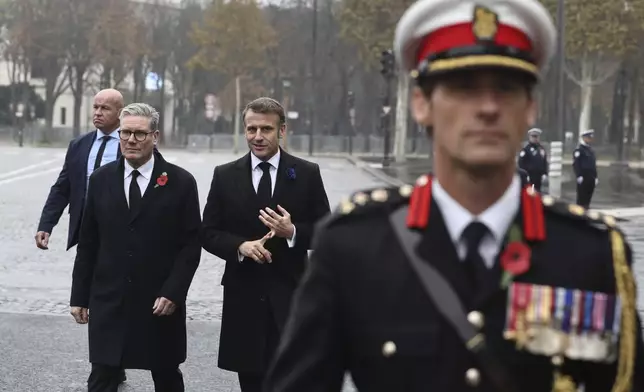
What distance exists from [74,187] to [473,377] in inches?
245

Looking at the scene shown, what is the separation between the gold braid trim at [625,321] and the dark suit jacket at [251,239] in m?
3.88

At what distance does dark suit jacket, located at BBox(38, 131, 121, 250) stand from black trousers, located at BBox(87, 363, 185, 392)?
5.91 feet

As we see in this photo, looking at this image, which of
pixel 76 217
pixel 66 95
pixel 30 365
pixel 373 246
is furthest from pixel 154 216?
pixel 66 95

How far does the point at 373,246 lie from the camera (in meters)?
2.28

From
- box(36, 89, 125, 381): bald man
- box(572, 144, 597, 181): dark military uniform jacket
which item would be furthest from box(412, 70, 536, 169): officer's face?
box(572, 144, 597, 181): dark military uniform jacket

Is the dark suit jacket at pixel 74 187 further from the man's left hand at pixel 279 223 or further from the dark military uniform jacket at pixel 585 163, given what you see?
the dark military uniform jacket at pixel 585 163

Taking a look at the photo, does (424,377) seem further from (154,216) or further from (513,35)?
(154,216)

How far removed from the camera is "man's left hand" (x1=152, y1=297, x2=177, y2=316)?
243 inches

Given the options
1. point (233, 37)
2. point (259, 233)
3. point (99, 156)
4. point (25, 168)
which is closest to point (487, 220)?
point (259, 233)

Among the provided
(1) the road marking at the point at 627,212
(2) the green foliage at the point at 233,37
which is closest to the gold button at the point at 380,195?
(1) the road marking at the point at 627,212

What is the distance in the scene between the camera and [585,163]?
77.2ft

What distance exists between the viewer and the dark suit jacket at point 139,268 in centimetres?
623

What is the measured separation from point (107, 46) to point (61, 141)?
1334cm

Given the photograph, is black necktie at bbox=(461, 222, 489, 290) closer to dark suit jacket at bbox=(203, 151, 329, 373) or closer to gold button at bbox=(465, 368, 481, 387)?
gold button at bbox=(465, 368, 481, 387)
